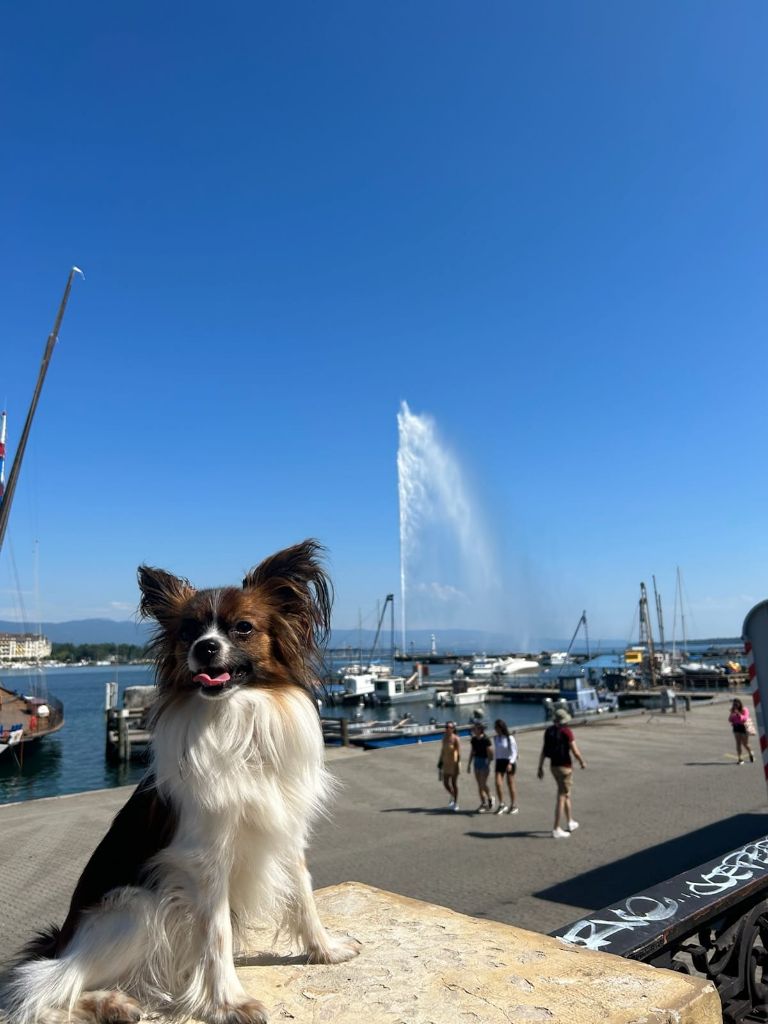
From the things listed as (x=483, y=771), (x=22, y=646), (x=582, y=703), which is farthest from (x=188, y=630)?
(x=22, y=646)

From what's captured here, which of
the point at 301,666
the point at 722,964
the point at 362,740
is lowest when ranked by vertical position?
the point at 362,740

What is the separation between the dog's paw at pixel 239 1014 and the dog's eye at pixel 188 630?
1.21 metres

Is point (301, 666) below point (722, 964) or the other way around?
the other way around

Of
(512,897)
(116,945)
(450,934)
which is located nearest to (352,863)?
(512,897)

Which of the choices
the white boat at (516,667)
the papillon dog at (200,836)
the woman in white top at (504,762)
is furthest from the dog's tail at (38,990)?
the white boat at (516,667)

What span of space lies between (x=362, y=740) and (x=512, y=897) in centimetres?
2307

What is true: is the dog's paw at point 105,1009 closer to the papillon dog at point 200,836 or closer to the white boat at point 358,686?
the papillon dog at point 200,836

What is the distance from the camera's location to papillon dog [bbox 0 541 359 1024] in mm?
2271

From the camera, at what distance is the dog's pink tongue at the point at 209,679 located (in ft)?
7.76

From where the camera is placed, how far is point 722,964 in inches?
112

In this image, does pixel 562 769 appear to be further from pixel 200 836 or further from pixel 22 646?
pixel 22 646

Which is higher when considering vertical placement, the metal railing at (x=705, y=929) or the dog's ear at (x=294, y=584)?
the dog's ear at (x=294, y=584)

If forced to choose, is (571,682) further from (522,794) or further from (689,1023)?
(689,1023)

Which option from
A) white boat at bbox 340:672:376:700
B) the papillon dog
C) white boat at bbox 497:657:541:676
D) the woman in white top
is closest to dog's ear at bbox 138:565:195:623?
the papillon dog
